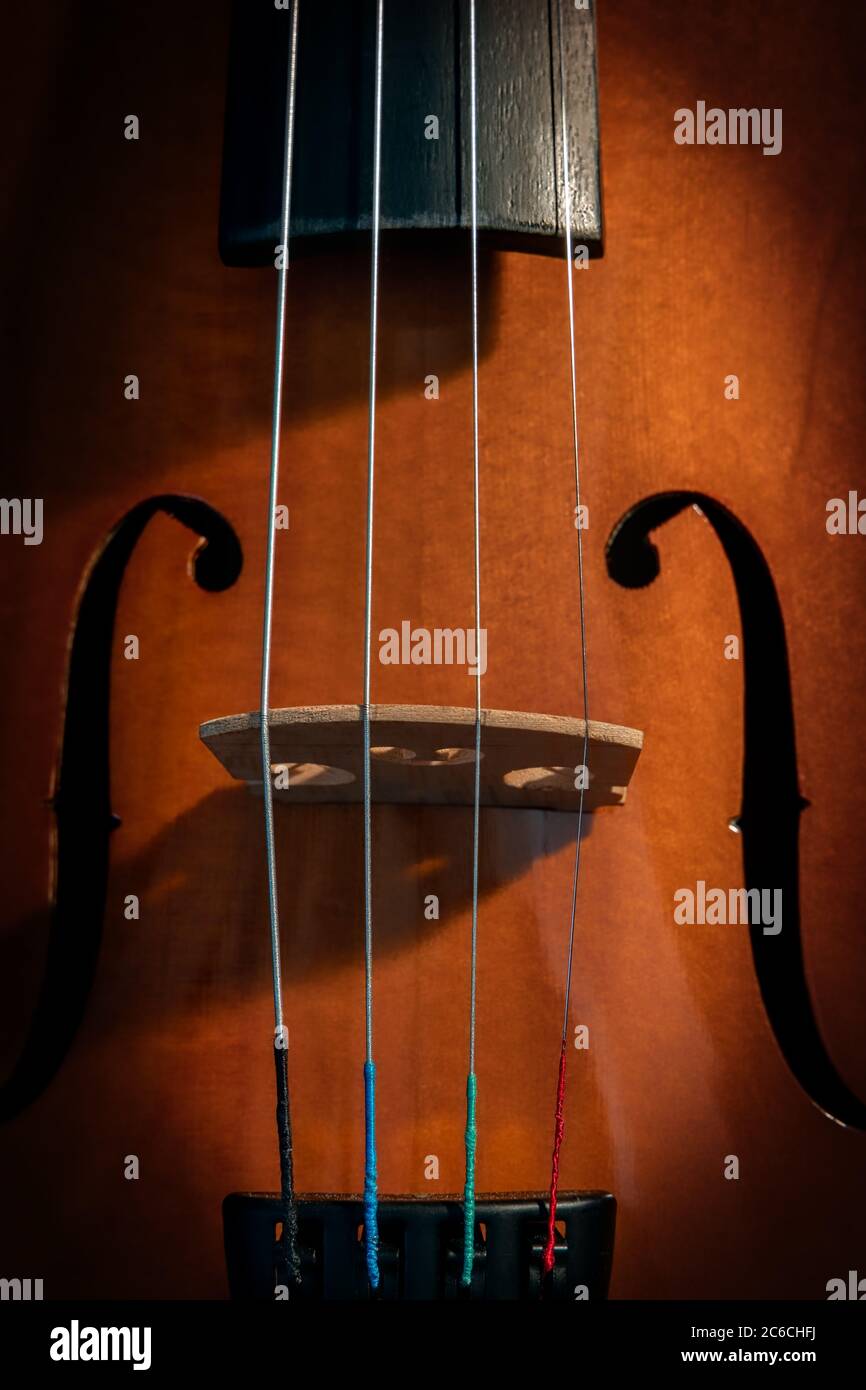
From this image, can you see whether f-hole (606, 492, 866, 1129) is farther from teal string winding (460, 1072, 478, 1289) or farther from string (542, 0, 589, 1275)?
teal string winding (460, 1072, 478, 1289)

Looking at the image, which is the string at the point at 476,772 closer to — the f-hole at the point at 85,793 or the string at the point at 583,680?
the string at the point at 583,680

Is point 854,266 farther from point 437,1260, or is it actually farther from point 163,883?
point 437,1260

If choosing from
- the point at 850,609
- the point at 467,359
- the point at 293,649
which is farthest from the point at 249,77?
the point at 850,609

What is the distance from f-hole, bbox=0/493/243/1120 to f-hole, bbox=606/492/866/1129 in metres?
0.36

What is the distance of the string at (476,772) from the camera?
3.06 feet

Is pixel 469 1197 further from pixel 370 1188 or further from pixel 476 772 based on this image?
pixel 476 772

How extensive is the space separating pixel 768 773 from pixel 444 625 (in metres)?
0.31

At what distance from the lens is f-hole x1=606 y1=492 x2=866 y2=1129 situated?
42.8 inches

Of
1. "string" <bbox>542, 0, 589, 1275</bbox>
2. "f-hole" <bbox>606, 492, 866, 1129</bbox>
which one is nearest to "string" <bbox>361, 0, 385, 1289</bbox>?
"string" <bbox>542, 0, 589, 1275</bbox>

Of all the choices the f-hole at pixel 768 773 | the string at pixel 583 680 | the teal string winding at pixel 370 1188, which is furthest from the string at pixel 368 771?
the f-hole at pixel 768 773

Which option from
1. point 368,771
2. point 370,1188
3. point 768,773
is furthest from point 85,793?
point 768,773

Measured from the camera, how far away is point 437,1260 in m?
0.96
